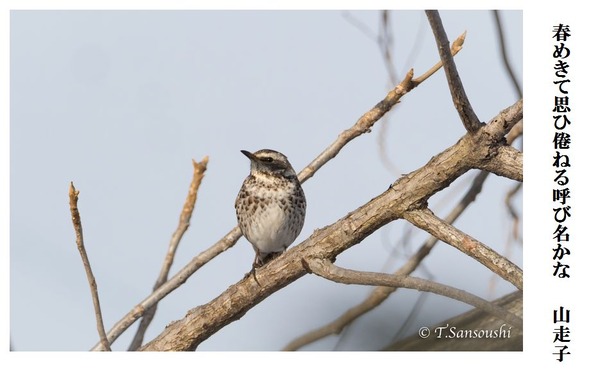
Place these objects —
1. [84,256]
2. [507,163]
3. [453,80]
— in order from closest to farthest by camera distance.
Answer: [453,80] < [507,163] < [84,256]

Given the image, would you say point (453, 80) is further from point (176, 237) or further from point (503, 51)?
point (176, 237)

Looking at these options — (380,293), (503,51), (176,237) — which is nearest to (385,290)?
(380,293)

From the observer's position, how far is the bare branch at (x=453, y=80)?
3768 mm

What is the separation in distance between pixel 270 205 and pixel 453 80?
2238 mm

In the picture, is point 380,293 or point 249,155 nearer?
point 380,293

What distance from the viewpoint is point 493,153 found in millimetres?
4039

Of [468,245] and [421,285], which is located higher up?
[468,245]

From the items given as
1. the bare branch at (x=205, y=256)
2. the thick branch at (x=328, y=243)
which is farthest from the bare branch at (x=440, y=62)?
the thick branch at (x=328, y=243)

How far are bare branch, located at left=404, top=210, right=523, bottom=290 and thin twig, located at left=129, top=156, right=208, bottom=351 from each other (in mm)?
1477

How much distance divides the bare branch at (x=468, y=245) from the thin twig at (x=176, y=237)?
4.85 ft

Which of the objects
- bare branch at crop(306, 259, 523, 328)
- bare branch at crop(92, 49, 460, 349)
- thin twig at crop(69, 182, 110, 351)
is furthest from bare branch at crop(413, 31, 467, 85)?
thin twig at crop(69, 182, 110, 351)

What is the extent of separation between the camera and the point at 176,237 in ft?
16.9
